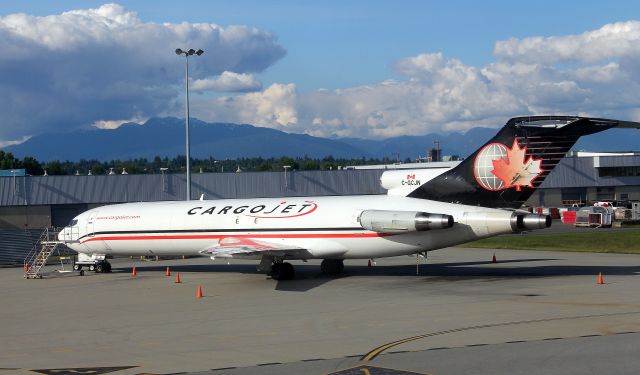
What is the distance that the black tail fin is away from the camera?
28.7m

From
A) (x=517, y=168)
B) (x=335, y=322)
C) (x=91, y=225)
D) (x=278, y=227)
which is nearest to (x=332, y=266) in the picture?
(x=278, y=227)

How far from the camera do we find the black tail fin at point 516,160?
2867 cm

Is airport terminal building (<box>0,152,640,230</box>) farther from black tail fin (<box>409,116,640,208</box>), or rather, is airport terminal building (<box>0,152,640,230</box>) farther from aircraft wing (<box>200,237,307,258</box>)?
black tail fin (<box>409,116,640,208</box>)

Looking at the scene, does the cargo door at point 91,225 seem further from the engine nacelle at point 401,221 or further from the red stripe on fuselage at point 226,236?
the engine nacelle at point 401,221

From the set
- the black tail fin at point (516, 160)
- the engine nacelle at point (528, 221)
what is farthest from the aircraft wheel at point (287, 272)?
the engine nacelle at point (528, 221)

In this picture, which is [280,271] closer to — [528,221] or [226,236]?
[226,236]

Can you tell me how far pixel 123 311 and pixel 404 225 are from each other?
10.4m

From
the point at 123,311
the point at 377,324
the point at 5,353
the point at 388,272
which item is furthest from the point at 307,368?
the point at 388,272

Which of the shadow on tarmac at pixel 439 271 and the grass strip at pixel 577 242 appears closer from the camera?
the shadow on tarmac at pixel 439 271

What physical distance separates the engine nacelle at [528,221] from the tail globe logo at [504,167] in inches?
56.9

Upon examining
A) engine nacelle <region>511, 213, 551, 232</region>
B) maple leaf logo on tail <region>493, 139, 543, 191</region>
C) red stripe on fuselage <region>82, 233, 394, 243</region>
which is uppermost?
maple leaf logo on tail <region>493, 139, 543, 191</region>

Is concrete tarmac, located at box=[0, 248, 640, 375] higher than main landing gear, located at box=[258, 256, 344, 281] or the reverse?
the reverse

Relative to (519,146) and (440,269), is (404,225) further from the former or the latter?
(440,269)

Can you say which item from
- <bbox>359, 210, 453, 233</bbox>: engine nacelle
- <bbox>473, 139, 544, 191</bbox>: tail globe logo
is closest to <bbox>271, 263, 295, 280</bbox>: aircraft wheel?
<bbox>359, 210, 453, 233</bbox>: engine nacelle
